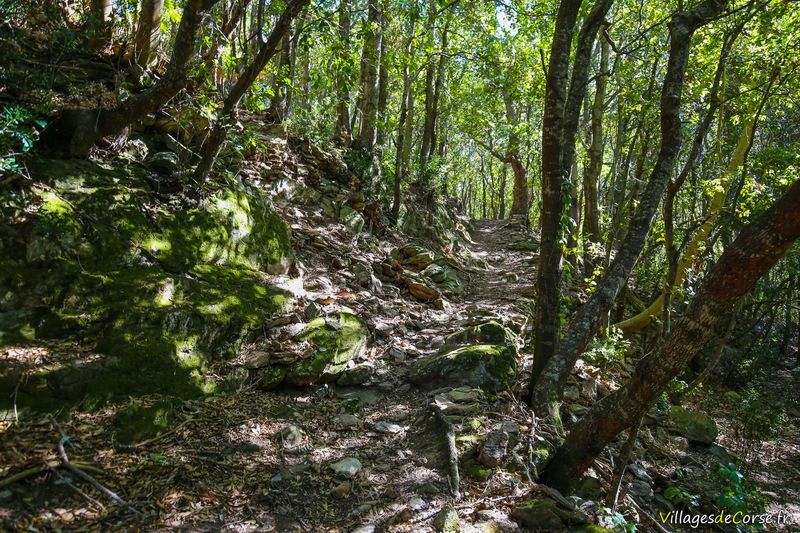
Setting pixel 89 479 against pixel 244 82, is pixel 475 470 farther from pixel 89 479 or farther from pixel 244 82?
pixel 244 82

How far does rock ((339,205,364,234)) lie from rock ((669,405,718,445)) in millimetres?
6723

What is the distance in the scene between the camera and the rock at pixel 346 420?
4.60m

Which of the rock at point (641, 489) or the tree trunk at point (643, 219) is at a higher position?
the tree trunk at point (643, 219)

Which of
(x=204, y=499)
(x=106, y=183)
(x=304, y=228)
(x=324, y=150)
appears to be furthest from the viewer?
(x=324, y=150)

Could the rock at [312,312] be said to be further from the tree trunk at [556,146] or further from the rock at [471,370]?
the tree trunk at [556,146]

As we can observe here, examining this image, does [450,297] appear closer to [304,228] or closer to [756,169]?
[304,228]

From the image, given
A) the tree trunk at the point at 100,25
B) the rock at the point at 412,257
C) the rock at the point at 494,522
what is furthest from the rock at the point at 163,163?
the rock at the point at 494,522

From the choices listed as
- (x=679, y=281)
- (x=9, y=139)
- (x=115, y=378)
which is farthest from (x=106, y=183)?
(x=679, y=281)

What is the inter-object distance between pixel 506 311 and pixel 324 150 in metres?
5.92

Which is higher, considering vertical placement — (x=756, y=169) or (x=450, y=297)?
(x=756, y=169)

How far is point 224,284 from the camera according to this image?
223 inches

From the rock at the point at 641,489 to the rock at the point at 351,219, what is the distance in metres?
6.74

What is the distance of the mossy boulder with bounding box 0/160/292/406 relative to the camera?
4.09 meters

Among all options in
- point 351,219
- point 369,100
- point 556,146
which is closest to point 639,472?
point 556,146
